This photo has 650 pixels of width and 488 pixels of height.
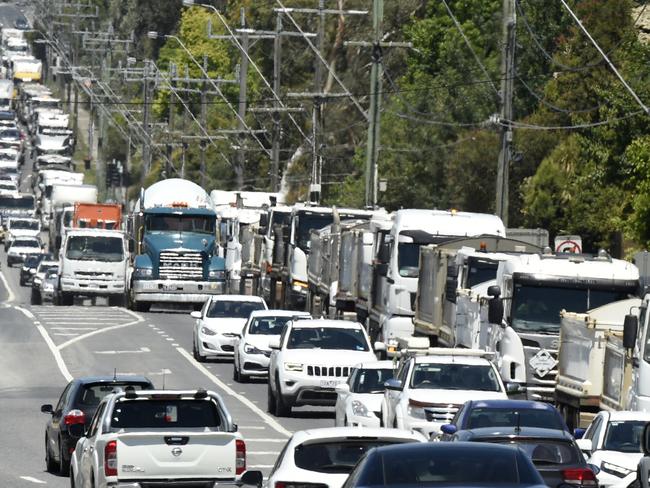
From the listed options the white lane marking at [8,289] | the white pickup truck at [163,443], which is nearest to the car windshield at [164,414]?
the white pickup truck at [163,443]

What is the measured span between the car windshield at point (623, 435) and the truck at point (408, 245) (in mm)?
18728

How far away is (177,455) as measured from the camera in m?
18.4

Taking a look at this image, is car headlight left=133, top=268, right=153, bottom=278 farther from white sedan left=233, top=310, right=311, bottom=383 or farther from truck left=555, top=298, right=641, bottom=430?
truck left=555, top=298, right=641, bottom=430

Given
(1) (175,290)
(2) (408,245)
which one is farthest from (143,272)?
(2) (408,245)

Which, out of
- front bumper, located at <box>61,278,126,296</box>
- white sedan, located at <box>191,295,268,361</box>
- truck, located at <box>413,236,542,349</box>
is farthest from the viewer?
front bumper, located at <box>61,278,126,296</box>

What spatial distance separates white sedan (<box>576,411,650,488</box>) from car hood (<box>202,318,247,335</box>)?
24243mm

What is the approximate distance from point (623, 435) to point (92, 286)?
1823 inches

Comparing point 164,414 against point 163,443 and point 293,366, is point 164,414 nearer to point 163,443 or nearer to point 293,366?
point 163,443

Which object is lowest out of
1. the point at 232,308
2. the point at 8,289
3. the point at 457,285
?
the point at 8,289

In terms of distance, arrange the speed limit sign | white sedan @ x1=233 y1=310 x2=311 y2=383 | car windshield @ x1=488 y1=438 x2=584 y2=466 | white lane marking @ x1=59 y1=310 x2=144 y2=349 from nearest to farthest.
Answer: car windshield @ x1=488 y1=438 x2=584 y2=466 < white sedan @ x1=233 y1=310 x2=311 y2=383 < the speed limit sign < white lane marking @ x1=59 y1=310 x2=144 y2=349

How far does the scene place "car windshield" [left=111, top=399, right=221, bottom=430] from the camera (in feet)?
62.5

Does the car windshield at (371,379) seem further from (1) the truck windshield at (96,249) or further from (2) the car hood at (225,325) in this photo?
(1) the truck windshield at (96,249)

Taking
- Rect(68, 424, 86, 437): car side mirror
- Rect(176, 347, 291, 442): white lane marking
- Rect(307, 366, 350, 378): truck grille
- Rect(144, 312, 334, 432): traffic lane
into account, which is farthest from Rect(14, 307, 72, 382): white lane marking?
Rect(68, 424, 86, 437): car side mirror

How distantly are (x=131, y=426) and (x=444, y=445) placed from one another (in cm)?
742
